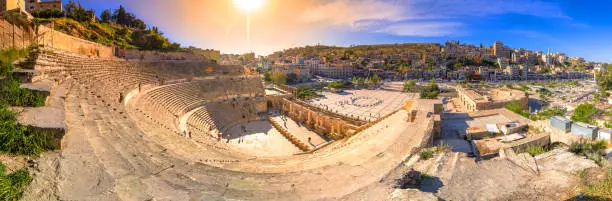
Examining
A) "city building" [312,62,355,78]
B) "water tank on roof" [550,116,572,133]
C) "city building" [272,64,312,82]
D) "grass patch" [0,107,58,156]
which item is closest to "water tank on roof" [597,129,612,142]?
"water tank on roof" [550,116,572,133]

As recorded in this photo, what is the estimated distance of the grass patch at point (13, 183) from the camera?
271 centimetres

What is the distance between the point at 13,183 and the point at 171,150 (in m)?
4.28

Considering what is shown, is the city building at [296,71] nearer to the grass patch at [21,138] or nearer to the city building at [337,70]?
the city building at [337,70]

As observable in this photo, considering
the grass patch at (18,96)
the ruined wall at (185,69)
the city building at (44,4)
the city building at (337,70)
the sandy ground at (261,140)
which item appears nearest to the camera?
the grass patch at (18,96)

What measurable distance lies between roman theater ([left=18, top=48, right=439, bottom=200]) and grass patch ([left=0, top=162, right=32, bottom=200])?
112 mm

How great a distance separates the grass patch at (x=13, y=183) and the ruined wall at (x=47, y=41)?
11.0 meters

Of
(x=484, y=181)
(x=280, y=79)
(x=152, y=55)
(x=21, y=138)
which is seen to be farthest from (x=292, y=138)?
(x=280, y=79)

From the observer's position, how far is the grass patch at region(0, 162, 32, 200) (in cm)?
271

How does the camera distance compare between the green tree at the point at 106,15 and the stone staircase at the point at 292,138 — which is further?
the green tree at the point at 106,15

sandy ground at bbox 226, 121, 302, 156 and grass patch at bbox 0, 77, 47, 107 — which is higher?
grass patch at bbox 0, 77, 47, 107

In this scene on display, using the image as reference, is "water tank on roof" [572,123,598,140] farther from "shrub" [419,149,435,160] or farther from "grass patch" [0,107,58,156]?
"grass patch" [0,107,58,156]

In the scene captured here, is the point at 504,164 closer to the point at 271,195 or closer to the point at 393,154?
the point at 393,154

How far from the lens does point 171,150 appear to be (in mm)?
7199

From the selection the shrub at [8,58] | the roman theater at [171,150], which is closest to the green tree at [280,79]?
the roman theater at [171,150]
